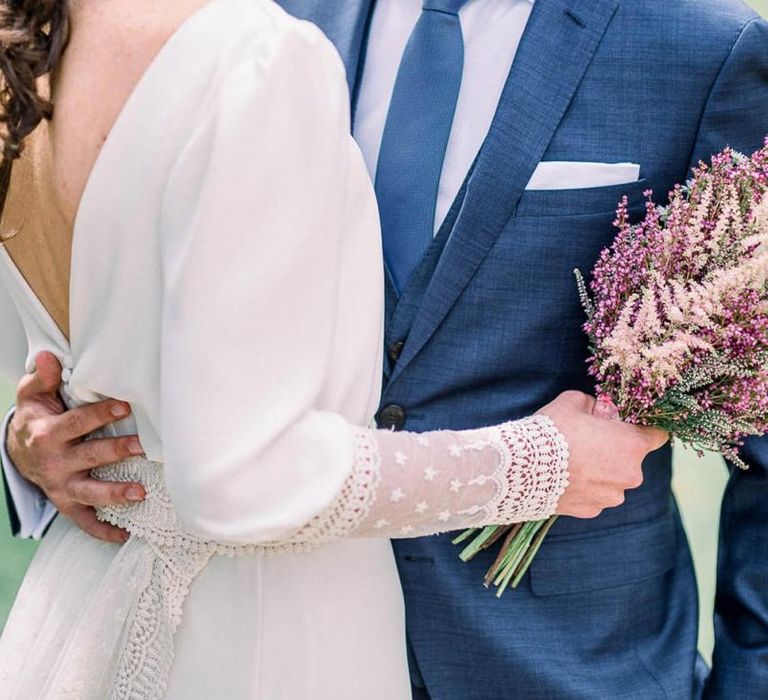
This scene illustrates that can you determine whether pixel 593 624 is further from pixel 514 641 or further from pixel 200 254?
pixel 200 254

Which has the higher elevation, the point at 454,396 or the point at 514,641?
the point at 454,396

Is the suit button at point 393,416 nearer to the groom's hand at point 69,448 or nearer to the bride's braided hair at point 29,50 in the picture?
the groom's hand at point 69,448

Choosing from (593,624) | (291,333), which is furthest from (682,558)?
(291,333)

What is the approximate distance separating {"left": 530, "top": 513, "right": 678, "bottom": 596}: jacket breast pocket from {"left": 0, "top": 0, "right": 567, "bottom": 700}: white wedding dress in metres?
0.29

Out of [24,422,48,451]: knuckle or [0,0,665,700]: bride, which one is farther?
[24,422,48,451]: knuckle

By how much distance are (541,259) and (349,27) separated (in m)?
0.54

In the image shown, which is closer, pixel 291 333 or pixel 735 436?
pixel 291 333

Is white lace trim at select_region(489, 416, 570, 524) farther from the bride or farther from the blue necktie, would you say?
the blue necktie

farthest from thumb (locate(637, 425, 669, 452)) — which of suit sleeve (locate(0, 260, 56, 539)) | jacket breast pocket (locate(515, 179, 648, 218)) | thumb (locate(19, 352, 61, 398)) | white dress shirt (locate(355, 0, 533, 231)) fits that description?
suit sleeve (locate(0, 260, 56, 539))

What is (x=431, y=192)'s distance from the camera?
1.75m

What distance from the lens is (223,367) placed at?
1.19 m

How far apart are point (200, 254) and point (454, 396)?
0.68 m

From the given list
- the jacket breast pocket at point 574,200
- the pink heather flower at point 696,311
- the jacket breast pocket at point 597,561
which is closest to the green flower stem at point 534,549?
the jacket breast pocket at point 597,561

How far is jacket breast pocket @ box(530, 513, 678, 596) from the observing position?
177cm
